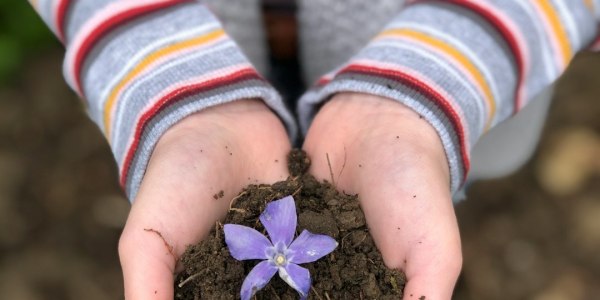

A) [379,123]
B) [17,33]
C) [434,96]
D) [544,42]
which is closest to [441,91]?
[434,96]

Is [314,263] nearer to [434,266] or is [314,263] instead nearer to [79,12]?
[434,266]

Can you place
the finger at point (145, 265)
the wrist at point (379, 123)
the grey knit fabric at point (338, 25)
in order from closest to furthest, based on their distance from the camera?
the finger at point (145, 265) < the wrist at point (379, 123) < the grey knit fabric at point (338, 25)

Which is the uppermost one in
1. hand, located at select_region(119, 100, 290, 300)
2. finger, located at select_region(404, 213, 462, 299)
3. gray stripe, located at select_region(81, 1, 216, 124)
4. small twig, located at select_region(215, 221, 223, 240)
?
gray stripe, located at select_region(81, 1, 216, 124)

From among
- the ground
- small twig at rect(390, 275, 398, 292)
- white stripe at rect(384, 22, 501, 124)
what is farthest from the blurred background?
small twig at rect(390, 275, 398, 292)

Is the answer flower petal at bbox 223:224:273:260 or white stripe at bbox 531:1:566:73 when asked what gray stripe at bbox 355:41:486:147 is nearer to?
white stripe at bbox 531:1:566:73

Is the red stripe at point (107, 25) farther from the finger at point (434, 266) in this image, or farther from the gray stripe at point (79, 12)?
the finger at point (434, 266)

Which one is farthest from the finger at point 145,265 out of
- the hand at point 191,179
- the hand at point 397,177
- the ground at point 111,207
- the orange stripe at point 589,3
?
the ground at point 111,207
